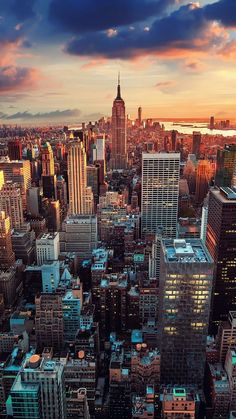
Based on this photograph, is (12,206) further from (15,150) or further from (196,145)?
(196,145)

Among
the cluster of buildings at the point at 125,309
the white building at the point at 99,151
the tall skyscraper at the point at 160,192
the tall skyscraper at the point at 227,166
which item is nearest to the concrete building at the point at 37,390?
the cluster of buildings at the point at 125,309

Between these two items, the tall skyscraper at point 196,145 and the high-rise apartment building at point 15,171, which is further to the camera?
the tall skyscraper at point 196,145

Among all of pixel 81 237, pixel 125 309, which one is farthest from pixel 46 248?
pixel 125 309

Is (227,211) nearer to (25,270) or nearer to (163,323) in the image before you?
(163,323)

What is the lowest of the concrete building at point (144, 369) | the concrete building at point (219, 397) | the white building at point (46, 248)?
the concrete building at point (219, 397)

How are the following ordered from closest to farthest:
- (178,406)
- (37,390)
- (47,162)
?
(37,390) → (178,406) → (47,162)

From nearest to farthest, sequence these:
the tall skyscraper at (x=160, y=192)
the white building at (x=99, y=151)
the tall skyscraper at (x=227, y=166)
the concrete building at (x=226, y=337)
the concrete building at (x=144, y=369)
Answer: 1. the concrete building at (x=144, y=369)
2. the concrete building at (x=226, y=337)
3. the tall skyscraper at (x=160, y=192)
4. the tall skyscraper at (x=227, y=166)
5. the white building at (x=99, y=151)

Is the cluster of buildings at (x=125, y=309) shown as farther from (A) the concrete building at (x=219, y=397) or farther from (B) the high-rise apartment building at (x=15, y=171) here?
(B) the high-rise apartment building at (x=15, y=171)

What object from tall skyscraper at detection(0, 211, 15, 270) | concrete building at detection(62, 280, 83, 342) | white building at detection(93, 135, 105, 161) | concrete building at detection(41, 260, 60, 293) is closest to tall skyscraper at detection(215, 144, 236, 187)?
concrete building at detection(41, 260, 60, 293)

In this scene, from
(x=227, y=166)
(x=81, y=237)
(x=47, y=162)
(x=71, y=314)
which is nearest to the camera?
(x=71, y=314)
